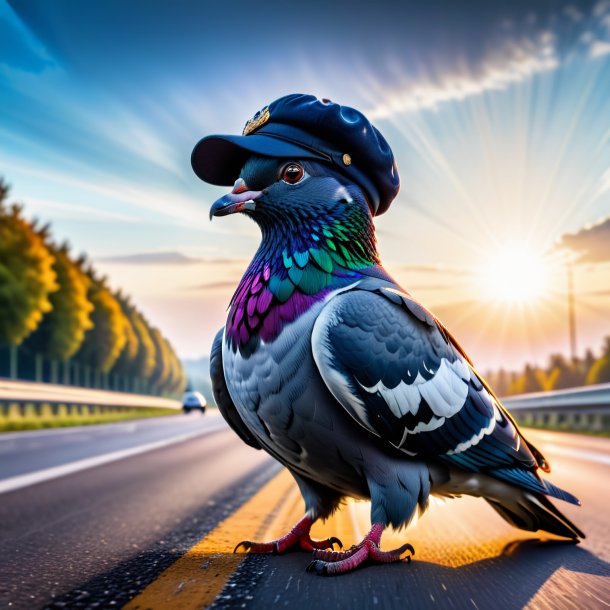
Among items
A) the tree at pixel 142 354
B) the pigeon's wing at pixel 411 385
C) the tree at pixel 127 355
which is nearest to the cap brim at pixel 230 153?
the pigeon's wing at pixel 411 385

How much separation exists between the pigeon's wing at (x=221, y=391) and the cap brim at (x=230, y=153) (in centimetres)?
58

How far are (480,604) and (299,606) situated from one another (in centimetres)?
44

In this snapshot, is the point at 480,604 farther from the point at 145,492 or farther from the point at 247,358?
the point at 145,492

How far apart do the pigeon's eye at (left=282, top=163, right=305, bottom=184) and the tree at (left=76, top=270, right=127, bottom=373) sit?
60.4 meters

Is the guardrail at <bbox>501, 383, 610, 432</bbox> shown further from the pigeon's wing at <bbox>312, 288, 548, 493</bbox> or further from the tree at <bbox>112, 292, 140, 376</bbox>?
the tree at <bbox>112, 292, 140, 376</bbox>

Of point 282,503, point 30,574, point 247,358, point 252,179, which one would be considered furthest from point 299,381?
point 282,503

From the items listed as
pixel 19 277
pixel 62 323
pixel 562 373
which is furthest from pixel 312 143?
pixel 62 323

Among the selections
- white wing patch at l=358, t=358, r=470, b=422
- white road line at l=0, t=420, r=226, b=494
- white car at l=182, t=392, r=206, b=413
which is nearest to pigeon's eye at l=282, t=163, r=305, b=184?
white wing patch at l=358, t=358, r=470, b=422

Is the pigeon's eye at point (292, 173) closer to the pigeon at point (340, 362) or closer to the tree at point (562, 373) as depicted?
the pigeon at point (340, 362)

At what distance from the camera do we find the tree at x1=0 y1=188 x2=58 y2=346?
127 ft

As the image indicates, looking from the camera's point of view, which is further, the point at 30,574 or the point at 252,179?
the point at 252,179

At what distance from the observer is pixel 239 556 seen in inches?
88.4

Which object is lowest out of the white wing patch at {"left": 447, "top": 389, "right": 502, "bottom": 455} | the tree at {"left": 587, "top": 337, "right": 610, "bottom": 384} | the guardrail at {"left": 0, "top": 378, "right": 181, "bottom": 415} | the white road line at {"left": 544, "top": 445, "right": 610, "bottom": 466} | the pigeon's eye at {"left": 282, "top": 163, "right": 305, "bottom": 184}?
the white road line at {"left": 544, "top": 445, "right": 610, "bottom": 466}

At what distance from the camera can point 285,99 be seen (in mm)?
2494
